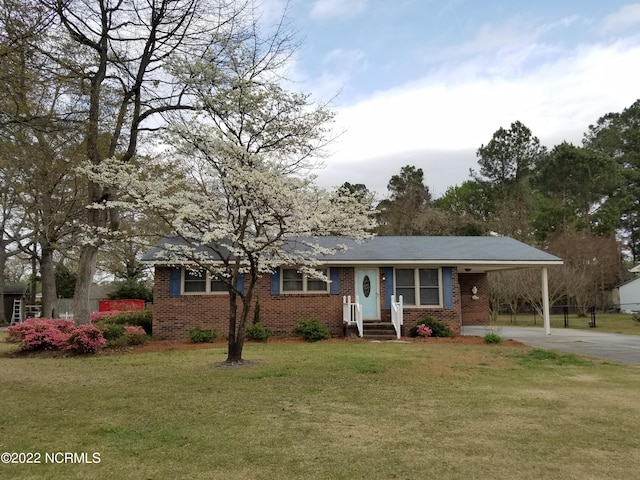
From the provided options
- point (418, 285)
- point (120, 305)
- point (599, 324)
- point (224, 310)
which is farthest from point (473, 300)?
point (120, 305)

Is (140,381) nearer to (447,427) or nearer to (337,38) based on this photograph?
(447,427)

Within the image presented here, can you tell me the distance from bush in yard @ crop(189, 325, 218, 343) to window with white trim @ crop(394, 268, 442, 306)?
19.5ft

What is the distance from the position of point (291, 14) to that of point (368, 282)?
8395 millimetres

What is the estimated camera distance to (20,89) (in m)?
8.07

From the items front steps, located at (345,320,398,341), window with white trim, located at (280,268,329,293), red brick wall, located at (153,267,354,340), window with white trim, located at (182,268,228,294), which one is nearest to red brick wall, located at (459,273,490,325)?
front steps, located at (345,320,398,341)

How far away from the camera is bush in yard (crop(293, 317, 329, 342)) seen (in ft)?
46.8

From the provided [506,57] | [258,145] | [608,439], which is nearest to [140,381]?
[258,145]

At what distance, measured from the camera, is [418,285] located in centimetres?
1588

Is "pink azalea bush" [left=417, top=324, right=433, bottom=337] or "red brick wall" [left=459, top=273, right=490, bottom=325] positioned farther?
"red brick wall" [left=459, top=273, right=490, bottom=325]

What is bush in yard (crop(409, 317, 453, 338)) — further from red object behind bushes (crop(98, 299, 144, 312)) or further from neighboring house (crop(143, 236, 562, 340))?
red object behind bushes (crop(98, 299, 144, 312))

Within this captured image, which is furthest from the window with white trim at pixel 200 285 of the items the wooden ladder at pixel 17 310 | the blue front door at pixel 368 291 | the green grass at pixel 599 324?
the wooden ladder at pixel 17 310

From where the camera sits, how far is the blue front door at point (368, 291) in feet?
51.7

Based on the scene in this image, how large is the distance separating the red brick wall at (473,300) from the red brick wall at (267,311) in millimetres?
3626

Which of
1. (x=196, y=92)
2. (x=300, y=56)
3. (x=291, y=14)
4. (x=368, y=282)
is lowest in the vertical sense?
(x=368, y=282)
